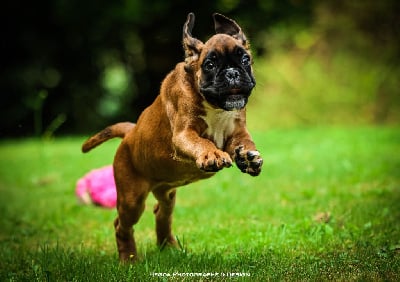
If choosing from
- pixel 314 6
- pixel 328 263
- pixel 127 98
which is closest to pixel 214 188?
pixel 328 263

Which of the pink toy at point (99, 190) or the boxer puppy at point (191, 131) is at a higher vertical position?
the boxer puppy at point (191, 131)

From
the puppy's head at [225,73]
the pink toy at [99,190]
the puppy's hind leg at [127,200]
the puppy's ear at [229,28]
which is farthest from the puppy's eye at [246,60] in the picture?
the pink toy at [99,190]

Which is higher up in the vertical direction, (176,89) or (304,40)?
(304,40)

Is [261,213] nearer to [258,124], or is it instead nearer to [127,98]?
[258,124]

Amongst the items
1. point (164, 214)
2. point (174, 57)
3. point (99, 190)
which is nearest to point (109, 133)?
point (164, 214)

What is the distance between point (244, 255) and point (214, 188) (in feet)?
13.2

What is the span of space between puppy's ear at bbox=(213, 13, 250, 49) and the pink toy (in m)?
4.35

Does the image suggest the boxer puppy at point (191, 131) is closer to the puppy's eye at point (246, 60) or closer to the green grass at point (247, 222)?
the puppy's eye at point (246, 60)

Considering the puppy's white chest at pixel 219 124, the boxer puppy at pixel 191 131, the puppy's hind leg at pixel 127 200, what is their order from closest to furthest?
the boxer puppy at pixel 191 131
the puppy's white chest at pixel 219 124
the puppy's hind leg at pixel 127 200

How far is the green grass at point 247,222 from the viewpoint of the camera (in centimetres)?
536

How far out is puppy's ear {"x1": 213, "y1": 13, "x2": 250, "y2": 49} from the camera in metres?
5.20

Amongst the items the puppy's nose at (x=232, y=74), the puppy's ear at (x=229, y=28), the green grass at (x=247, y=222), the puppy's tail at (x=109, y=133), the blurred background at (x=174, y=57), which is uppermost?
the blurred background at (x=174, y=57)

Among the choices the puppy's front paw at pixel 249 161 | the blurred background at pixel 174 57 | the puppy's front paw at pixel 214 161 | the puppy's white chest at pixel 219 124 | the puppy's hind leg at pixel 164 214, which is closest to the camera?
the puppy's front paw at pixel 214 161

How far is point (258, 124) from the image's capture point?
61.6ft
